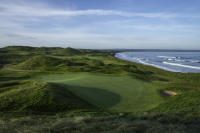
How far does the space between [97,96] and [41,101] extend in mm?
6233

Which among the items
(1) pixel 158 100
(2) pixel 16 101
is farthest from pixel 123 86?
(2) pixel 16 101

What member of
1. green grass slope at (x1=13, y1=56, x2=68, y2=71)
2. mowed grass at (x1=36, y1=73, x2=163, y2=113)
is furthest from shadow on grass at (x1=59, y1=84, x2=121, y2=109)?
green grass slope at (x1=13, y1=56, x2=68, y2=71)

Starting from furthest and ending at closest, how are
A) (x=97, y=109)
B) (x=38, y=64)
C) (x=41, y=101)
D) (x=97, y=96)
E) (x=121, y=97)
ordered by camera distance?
(x=38, y=64), (x=97, y=96), (x=121, y=97), (x=41, y=101), (x=97, y=109)

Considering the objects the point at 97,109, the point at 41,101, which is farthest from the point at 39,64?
the point at 97,109

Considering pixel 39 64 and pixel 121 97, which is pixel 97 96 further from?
pixel 39 64

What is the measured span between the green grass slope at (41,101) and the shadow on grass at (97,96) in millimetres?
950

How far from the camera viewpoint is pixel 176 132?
7.05 meters

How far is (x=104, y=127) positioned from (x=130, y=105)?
8527 millimetres

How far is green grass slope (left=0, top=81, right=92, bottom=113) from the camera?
14.0 meters

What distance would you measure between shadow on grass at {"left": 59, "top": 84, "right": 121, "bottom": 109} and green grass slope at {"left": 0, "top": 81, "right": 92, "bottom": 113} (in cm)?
Answer: 95

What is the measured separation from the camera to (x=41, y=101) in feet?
49.7

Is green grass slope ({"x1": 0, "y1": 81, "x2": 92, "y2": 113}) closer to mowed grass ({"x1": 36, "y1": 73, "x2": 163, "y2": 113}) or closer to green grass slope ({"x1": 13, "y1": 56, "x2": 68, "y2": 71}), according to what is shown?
mowed grass ({"x1": 36, "y1": 73, "x2": 163, "y2": 113})

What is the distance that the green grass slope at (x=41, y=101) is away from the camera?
1404cm

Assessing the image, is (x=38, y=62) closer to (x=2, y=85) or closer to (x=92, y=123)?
(x=2, y=85)
